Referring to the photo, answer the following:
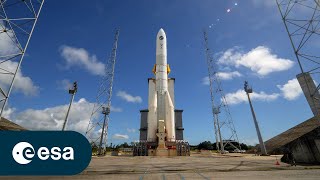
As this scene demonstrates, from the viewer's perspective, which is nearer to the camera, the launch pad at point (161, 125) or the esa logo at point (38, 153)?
the esa logo at point (38, 153)

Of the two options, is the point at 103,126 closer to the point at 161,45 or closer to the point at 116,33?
the point at 161,45

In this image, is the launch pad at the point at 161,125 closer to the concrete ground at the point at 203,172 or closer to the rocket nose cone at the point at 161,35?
the rocket nose cone at the point at 161,35

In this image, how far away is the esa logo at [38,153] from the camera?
12.0 m

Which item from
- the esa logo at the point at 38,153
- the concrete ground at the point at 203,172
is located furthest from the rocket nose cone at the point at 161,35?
the esa logo at the point at 38,153

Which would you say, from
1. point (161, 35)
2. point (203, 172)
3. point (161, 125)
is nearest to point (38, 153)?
point (203, 172)

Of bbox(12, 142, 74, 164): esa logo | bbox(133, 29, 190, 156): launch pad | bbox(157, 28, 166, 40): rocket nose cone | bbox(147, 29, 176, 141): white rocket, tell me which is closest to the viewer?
bbox(12, 142, 74, 164): esa logo

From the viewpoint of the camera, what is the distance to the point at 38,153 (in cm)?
1213

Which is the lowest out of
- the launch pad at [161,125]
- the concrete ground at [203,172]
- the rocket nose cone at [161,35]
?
the concrete ground at [203,172]

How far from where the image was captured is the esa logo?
12.0 metres

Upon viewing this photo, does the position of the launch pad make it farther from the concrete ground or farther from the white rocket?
the concrete ground

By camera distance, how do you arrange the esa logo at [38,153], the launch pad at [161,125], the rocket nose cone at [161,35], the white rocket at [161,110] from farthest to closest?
the rocket nose cone at [161,35] < the white rocket at [161,110] < the launch pad at [161,125] < the esa logo at [38,153]

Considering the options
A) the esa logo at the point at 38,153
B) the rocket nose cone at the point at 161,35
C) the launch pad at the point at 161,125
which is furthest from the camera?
the rocket nose cone at the point at 161,35

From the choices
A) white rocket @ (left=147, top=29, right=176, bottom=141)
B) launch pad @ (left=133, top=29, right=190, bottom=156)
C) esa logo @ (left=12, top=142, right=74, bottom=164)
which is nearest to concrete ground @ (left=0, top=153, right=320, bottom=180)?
esa logo @ (left=12, top=142, right=74, bottom=164)

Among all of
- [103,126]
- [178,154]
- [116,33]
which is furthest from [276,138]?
[116,33]
